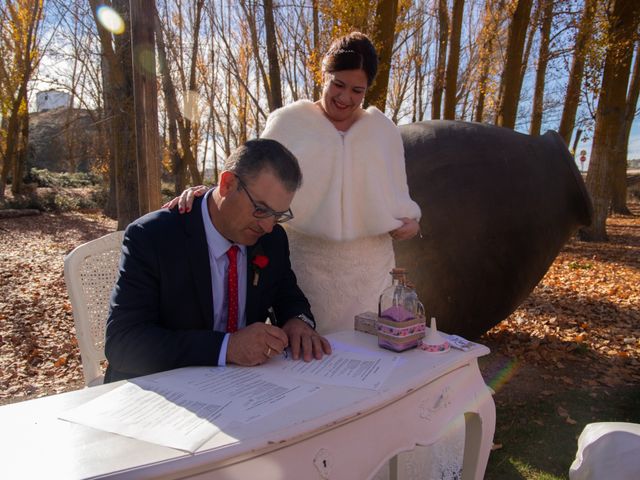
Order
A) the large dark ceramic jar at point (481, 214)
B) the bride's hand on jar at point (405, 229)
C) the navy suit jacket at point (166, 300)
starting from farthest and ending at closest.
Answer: the large dark ceramic jar at point (481, 214)
the bride's hand on jar at point (405, 229)
the navy suit jacket at point (166, 300)

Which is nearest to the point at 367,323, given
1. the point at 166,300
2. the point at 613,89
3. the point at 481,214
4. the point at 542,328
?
the point at 166,300

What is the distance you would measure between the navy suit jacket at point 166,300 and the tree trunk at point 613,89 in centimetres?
806

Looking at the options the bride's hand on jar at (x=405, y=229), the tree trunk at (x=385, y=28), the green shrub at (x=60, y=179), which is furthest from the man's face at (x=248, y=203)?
the green shrub at (x=60, y=179)

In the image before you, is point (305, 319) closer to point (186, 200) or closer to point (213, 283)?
point (213, 283)

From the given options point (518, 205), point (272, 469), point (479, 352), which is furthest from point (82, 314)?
point (518, 205)

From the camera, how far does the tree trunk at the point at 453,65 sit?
33.8 feet

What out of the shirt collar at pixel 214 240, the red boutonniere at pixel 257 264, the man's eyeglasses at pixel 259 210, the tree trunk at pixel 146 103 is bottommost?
the red boutonniere at pixel 257 264

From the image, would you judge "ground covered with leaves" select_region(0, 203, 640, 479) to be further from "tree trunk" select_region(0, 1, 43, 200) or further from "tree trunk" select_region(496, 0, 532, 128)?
"tree trunk" select_region(0, 1, 43, 200)

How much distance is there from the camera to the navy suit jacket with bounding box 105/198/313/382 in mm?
1575

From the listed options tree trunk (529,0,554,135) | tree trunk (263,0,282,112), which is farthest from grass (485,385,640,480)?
tree trunk (529,0,554,135)

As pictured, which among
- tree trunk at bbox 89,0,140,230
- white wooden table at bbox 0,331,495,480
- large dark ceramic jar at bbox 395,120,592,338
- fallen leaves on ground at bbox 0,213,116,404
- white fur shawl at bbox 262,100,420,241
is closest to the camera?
white wooden table at bbox 0,331,495,480

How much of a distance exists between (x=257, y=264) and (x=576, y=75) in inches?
404

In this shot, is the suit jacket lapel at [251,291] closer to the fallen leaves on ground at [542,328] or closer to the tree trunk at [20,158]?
the fallen leaves on ground at [542,328]

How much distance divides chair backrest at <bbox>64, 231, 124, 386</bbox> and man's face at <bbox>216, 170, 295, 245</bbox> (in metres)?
0.84
